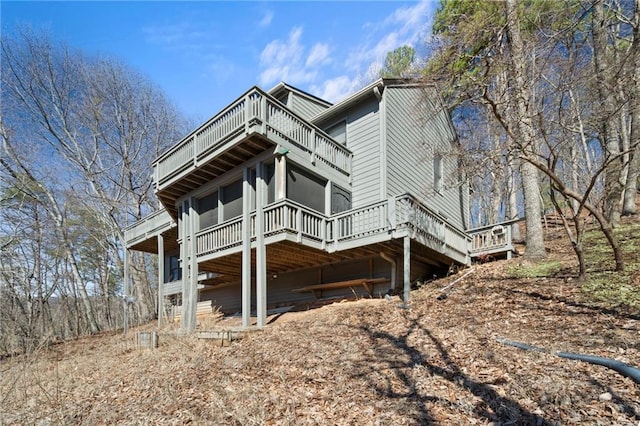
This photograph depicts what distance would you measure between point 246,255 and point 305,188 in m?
2.53

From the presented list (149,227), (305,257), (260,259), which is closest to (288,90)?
(305,257)

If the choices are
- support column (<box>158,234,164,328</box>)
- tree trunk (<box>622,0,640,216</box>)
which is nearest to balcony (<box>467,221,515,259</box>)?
tree trunk (<box>622,0,640,216</box>)

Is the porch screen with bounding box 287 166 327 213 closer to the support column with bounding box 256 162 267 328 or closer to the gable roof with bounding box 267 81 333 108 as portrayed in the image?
the support column with bounding box 256 162 267 328

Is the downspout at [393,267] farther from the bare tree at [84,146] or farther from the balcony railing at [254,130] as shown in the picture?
the bare tree at [84,146]

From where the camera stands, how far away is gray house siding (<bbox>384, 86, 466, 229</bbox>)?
11273mm

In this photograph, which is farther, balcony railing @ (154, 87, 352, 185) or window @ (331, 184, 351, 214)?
window @ (331, 184, 351, 214)

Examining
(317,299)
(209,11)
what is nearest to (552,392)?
(317,299)

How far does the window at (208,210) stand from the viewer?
1193 centimetres

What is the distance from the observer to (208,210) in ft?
40.0

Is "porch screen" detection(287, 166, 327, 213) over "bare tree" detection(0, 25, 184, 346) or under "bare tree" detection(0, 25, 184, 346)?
under

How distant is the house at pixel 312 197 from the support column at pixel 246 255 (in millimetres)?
28

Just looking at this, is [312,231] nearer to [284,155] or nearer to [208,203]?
[284,155]

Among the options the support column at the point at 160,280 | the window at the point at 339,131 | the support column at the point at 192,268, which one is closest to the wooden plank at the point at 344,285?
the support column at the point at 192,268

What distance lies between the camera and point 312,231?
30.8 feet
